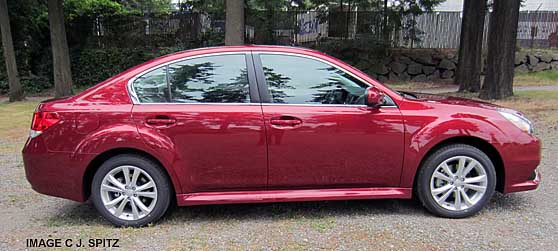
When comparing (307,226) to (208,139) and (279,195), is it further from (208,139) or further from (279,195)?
(208,139)

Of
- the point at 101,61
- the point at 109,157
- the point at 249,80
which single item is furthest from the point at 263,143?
the point at 101,61

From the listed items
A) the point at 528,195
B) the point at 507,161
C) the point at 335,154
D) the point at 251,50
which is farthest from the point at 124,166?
the point at 528,195

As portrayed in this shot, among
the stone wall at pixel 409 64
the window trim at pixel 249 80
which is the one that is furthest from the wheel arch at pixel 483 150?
the stone wall at pixel 409 64

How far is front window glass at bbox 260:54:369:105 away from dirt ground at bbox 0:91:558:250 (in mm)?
1114

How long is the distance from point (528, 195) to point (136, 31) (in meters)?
17.9

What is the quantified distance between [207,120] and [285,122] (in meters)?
0.68

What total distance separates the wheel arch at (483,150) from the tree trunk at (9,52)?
13.4m

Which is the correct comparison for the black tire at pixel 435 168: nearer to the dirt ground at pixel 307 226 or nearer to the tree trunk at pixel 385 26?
the dirt ground at pixel 307 226

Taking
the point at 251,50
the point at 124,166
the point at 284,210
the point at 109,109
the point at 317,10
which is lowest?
the point at 284,210

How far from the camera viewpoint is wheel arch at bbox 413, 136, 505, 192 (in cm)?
371

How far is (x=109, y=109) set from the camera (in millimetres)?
3504

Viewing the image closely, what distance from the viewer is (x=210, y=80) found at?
3689mm

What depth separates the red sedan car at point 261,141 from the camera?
350cm

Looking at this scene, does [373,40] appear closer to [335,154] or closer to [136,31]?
[136,31]
